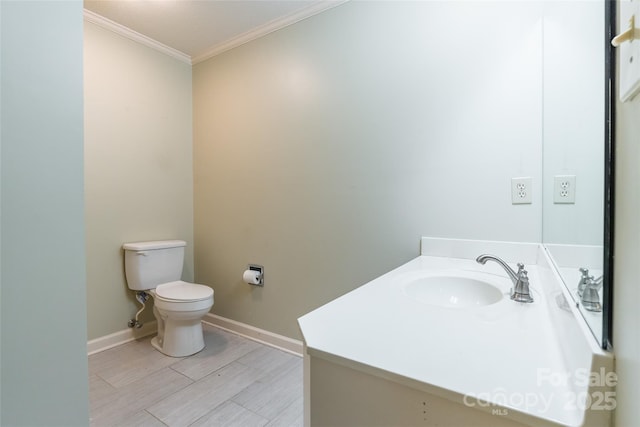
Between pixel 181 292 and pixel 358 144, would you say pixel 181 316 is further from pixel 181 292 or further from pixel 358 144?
pixel 358 144

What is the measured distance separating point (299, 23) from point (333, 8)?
27 cm

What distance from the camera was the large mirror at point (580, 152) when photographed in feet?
1.66

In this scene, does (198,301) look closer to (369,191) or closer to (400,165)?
(369,191)

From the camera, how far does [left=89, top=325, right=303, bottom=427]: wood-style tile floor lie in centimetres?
145

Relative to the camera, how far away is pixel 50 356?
0.89 meters

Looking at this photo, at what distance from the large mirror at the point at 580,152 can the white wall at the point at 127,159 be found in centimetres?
257

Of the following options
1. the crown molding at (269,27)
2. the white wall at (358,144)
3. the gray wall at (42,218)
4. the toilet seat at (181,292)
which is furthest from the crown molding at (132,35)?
the toilet seat at (181,292)

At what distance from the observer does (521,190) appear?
137 cm

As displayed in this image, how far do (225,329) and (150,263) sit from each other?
0.82 m

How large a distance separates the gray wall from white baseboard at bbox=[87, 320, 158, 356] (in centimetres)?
143

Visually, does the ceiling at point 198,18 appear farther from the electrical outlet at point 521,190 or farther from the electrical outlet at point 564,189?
the electrical outlet at point 564,189

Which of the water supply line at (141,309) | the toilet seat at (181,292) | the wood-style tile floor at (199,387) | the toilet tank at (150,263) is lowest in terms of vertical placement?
the wood-style tile floor at (199,387)

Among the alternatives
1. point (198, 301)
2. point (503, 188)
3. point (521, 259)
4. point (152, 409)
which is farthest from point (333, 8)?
point (152, 409)

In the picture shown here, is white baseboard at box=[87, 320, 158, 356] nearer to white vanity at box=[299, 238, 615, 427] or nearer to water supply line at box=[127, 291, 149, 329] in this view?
water supply line at box=[127, 291, 149, 329]
